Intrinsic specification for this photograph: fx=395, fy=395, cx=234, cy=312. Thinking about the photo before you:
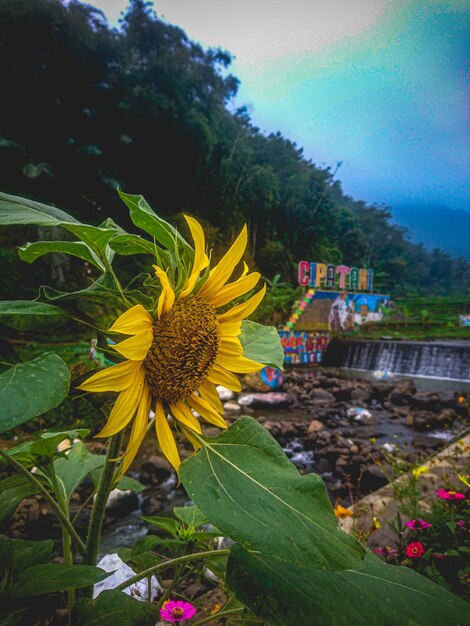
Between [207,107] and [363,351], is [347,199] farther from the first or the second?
[363,351]

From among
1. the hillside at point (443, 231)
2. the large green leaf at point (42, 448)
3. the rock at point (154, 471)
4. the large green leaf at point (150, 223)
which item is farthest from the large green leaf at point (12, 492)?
the hillside at point (443, 231)

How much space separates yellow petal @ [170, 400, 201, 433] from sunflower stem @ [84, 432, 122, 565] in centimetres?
11

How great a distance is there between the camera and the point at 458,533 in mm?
1681

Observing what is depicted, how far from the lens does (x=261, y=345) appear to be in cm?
89

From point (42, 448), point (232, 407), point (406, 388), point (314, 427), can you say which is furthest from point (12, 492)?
point (406, 388)

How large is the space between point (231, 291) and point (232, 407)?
24.5 ft

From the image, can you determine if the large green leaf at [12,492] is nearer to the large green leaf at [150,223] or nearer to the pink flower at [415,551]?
the large green leaf at [150,223]

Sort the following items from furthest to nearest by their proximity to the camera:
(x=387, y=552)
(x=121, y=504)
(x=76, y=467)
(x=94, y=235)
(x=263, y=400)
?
(x=263, y=400) < (x=121, y=504) < (x=387, y=552) < (x=76, y=467) < (x=94, y=235)

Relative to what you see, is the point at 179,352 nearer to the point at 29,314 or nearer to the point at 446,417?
the point at 29,314

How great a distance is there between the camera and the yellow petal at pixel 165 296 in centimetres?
64

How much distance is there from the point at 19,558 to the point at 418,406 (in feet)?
28.7

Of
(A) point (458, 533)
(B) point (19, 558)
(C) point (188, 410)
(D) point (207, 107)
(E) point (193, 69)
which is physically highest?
(E) point (193, 69)

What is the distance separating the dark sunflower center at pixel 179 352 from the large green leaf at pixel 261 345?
12 cm

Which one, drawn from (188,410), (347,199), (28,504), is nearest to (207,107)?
(28,504)
